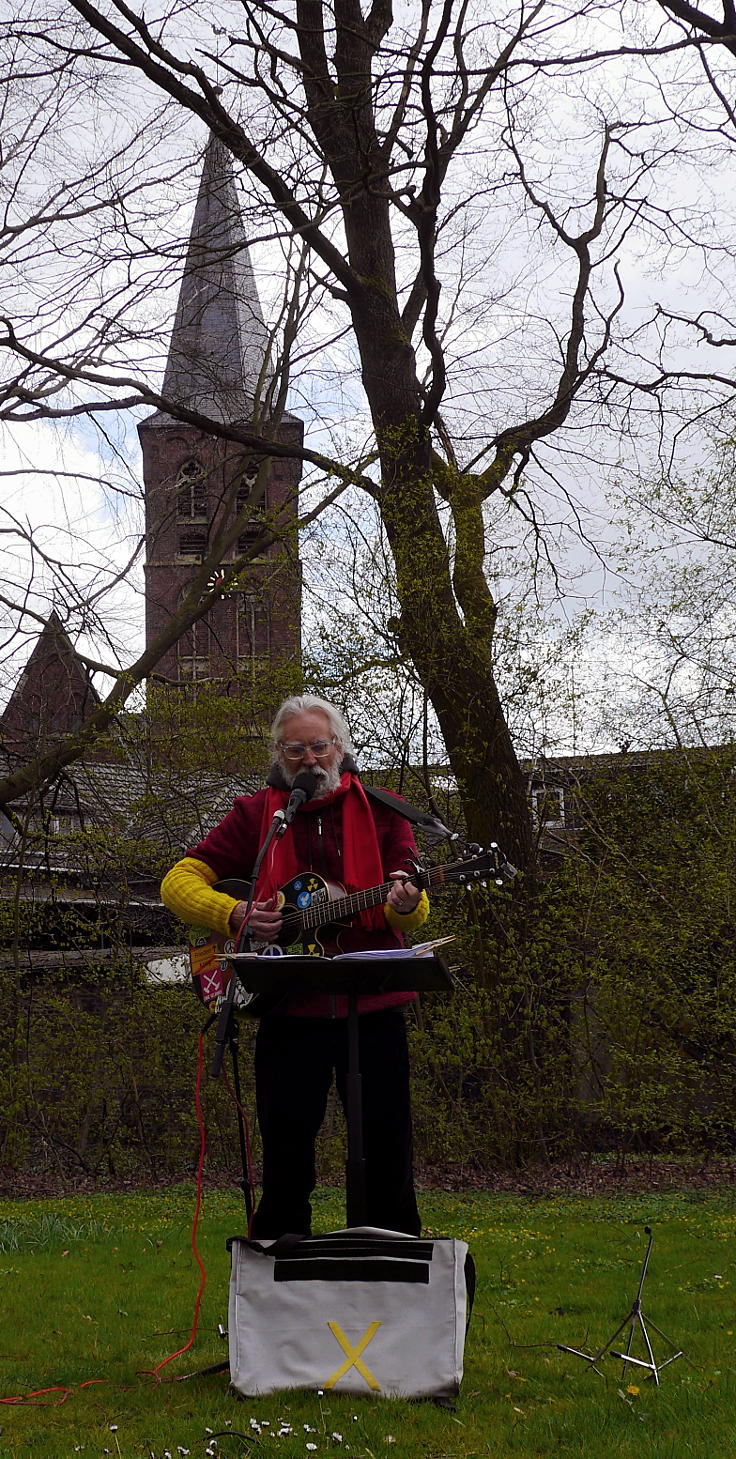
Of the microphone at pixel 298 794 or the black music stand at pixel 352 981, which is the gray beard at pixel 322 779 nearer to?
the microphone at pixel 298 794

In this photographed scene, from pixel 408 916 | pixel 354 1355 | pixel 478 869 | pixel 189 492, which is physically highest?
pixel 189 492

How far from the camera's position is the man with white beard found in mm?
3420

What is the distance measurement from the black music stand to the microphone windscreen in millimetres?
538

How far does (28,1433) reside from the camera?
2986mm

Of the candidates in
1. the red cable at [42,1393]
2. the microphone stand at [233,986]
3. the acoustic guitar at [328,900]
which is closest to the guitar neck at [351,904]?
the acoustic guitar at [328,900]

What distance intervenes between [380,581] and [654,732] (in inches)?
86.7

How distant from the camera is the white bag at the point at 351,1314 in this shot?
10.1ft

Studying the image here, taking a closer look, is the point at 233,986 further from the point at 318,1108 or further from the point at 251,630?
the point at 251,630

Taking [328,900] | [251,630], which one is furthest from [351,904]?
[251,630]

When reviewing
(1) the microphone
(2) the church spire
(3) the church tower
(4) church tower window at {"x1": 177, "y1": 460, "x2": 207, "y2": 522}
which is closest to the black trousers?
(1) the microphone

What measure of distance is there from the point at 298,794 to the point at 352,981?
0.54 meters

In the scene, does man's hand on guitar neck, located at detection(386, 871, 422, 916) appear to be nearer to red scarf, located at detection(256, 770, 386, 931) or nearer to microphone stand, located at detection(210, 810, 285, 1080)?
red scarf, located at detection(256, 770, 386, 931)

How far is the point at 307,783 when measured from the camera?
11.6ft

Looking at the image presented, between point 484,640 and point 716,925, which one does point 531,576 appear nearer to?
point 484,640
